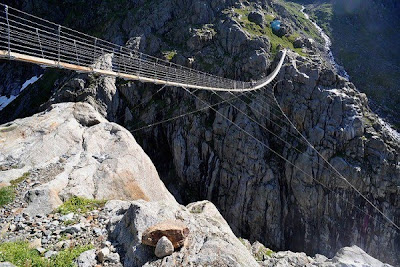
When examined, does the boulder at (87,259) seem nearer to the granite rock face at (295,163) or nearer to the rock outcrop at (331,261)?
the rock outcrop at (331,261)

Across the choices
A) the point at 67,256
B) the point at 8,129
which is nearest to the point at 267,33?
the point at 8,129

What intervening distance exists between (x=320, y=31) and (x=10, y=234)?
113 meters

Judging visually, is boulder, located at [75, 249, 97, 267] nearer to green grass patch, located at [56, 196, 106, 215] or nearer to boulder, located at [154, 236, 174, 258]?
boulder, located at [154, 236, 174, 258]

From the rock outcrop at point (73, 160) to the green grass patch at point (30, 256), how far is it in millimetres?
1882

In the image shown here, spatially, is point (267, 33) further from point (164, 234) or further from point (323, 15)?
point (323, 15)

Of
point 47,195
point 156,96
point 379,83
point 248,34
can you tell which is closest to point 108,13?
point 156,96

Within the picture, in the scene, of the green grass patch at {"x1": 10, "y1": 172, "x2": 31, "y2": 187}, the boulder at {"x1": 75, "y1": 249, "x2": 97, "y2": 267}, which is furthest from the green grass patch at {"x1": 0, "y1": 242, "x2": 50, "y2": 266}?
the green grass patch at {"x1": 10, "y1": 172, "x2": 31, "y2": 187}

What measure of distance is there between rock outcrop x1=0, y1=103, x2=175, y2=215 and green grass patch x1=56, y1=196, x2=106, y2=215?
29cm

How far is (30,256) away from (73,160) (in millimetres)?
5790

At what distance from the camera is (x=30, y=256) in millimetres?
6465

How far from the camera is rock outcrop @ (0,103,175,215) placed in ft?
32.3

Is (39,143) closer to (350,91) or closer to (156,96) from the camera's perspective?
(156,96)

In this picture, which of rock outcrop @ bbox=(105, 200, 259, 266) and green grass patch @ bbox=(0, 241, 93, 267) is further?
rock outcrop @ bbox=(105, 200, 259, 266)

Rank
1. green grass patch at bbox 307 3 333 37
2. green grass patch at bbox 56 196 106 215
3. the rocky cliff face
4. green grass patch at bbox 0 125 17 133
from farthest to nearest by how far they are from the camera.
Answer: green grass patch at bbox 307 3 333 37
the rocky cliff face
green grass patch at bbox 0 125 17 133
green grass patch at bbox 56 196 106 215
